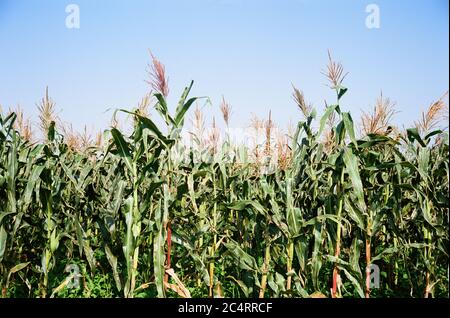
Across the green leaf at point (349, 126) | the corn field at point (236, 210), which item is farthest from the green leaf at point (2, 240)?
the green leaf at point (349, 126)

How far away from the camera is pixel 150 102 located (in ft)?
12.5

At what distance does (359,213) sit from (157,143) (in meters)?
1.53

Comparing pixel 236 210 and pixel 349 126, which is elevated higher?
pixel 349 126

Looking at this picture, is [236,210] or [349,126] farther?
[236,210]

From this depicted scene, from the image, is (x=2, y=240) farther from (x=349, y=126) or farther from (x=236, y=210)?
(x=349, y=126)

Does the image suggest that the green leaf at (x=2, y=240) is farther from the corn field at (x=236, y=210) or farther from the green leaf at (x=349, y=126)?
the green leaf at (x=349, y=126)

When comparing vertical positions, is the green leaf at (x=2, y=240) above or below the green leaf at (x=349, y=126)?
below

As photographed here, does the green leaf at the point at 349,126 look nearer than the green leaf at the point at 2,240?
Yes

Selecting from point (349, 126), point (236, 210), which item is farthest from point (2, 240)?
point (349, 126)

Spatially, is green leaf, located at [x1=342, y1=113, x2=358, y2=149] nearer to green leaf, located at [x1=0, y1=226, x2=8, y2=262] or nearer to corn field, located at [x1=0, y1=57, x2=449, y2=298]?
corn field, located at [x1=0, y1=57, x2=449, y2=298]
